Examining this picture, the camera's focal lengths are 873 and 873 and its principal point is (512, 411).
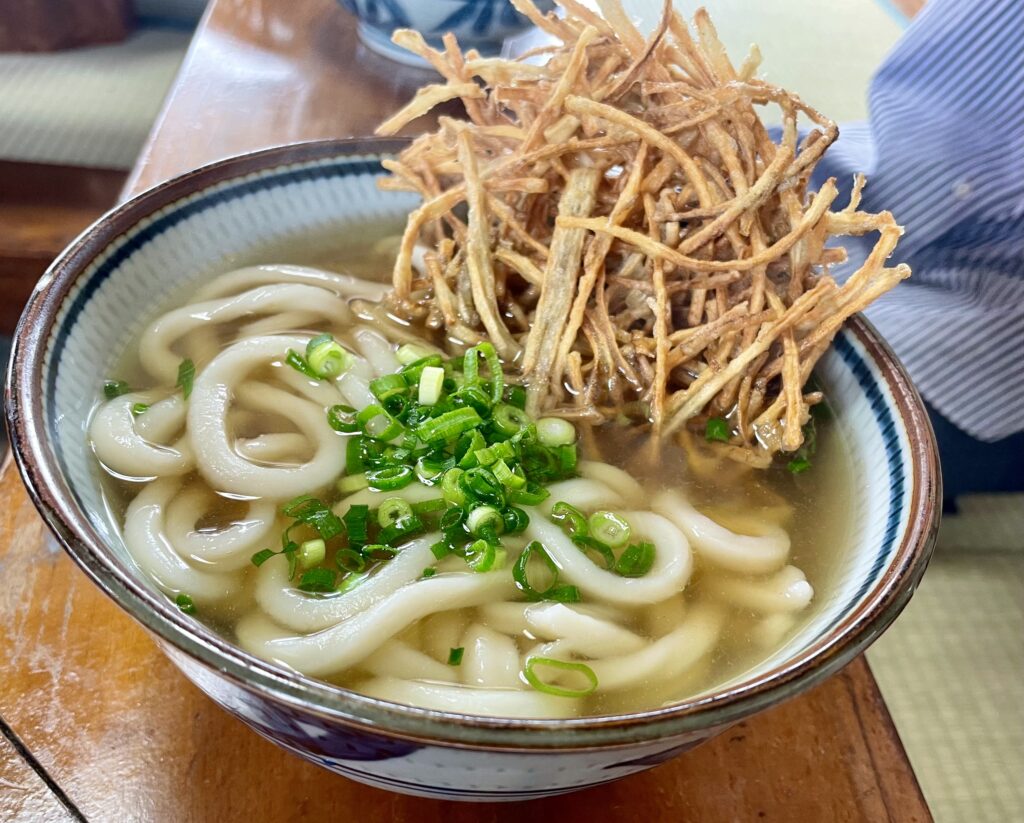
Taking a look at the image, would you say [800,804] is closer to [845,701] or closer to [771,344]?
[845,701]

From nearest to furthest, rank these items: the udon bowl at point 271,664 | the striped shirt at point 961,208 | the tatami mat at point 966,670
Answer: the udon bowl at point 271,664
the striped shirt at point 961,208
the tatami mat at point 966,670

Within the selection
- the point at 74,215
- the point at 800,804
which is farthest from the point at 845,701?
the point at 74,215

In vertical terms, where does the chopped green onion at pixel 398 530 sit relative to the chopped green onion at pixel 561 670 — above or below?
below

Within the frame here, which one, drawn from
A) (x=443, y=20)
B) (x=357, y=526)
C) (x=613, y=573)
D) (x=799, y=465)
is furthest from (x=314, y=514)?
(x=443, y=20)

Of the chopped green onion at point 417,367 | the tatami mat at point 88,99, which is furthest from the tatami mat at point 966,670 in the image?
the tatami mat at point 88,99

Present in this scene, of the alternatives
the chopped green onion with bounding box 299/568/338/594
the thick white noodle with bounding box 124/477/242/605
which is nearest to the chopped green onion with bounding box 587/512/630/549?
the chopped green onion with bounding box 299/568/338/594

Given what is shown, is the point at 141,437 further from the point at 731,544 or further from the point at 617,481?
the point at 731,544

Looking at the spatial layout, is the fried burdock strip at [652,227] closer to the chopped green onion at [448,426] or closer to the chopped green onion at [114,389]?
the chopped green onion at [448,426]
